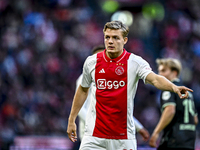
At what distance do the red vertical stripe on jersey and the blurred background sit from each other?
6469 millimetres

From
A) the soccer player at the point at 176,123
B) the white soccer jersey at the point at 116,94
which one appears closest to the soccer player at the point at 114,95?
the white soccer jersey at the point at 116,94

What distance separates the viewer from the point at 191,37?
14133mm

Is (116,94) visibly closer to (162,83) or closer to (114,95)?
(114,95)

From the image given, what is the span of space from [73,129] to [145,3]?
1302 centimetres

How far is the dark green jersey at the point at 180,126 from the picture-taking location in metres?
4.64

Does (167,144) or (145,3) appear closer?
(167,144)

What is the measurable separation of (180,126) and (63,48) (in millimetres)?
9378

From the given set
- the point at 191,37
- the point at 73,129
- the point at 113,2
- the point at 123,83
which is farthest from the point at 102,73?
the point at 113,2

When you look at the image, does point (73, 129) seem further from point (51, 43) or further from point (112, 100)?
point (51, 43)

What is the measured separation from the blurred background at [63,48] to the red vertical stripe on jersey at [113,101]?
647 centimetres

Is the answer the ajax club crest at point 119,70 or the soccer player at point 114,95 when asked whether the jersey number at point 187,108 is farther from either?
the ajax club crest at point 119,70

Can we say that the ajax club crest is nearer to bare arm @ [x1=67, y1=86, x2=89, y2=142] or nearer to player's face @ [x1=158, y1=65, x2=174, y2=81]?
bare arm @ [x1=67, y1=86, x2=89, y2=142]

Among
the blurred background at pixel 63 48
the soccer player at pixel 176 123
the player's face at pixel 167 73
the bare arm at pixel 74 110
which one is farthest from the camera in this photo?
the blurred background at pixel 63 48

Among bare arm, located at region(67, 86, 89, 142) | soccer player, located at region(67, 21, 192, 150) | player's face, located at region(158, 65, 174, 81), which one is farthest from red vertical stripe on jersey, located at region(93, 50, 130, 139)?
player's face, located at region(158, 65, 174, 81)
